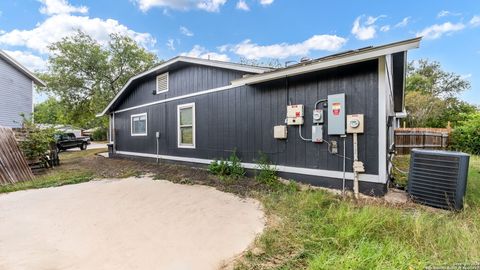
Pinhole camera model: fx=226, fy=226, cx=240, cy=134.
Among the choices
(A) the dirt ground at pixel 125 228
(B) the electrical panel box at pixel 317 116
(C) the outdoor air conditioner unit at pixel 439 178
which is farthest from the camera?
(B) the electrical panel box at pixel 317 116

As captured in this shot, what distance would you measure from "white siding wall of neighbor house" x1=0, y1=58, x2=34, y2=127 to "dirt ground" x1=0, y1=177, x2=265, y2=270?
9.54m

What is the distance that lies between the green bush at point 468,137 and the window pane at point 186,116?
1294 cm

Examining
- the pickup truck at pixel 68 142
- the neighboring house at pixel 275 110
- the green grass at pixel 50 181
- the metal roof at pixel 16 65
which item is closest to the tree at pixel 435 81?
the neighboring house at pixel 275 110

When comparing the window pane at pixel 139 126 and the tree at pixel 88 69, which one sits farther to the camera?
the tree at pixel 88 69

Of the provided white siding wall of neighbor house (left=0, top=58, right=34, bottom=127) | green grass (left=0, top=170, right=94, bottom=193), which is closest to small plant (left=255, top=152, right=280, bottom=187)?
green grass (left=0, top=170, right=94, bottom=193)

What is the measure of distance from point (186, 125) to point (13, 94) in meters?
11.1

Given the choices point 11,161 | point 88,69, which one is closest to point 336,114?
point 11,161

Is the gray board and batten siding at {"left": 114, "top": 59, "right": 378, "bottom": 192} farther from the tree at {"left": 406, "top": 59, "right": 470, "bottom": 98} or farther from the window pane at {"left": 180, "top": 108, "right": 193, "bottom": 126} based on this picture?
the tree at {"left": 406, "top": 59, "right": 470, "bottom": 98}

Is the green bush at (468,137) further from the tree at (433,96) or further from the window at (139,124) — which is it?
the window at (139,124)

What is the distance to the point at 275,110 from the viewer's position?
5336mm

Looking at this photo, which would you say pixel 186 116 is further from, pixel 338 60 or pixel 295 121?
pixel 338 60

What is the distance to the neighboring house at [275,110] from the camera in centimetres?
400

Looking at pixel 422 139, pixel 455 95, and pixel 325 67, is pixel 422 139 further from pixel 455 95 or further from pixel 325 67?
pixel 455 95

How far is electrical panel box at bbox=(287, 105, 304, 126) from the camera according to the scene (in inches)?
189
